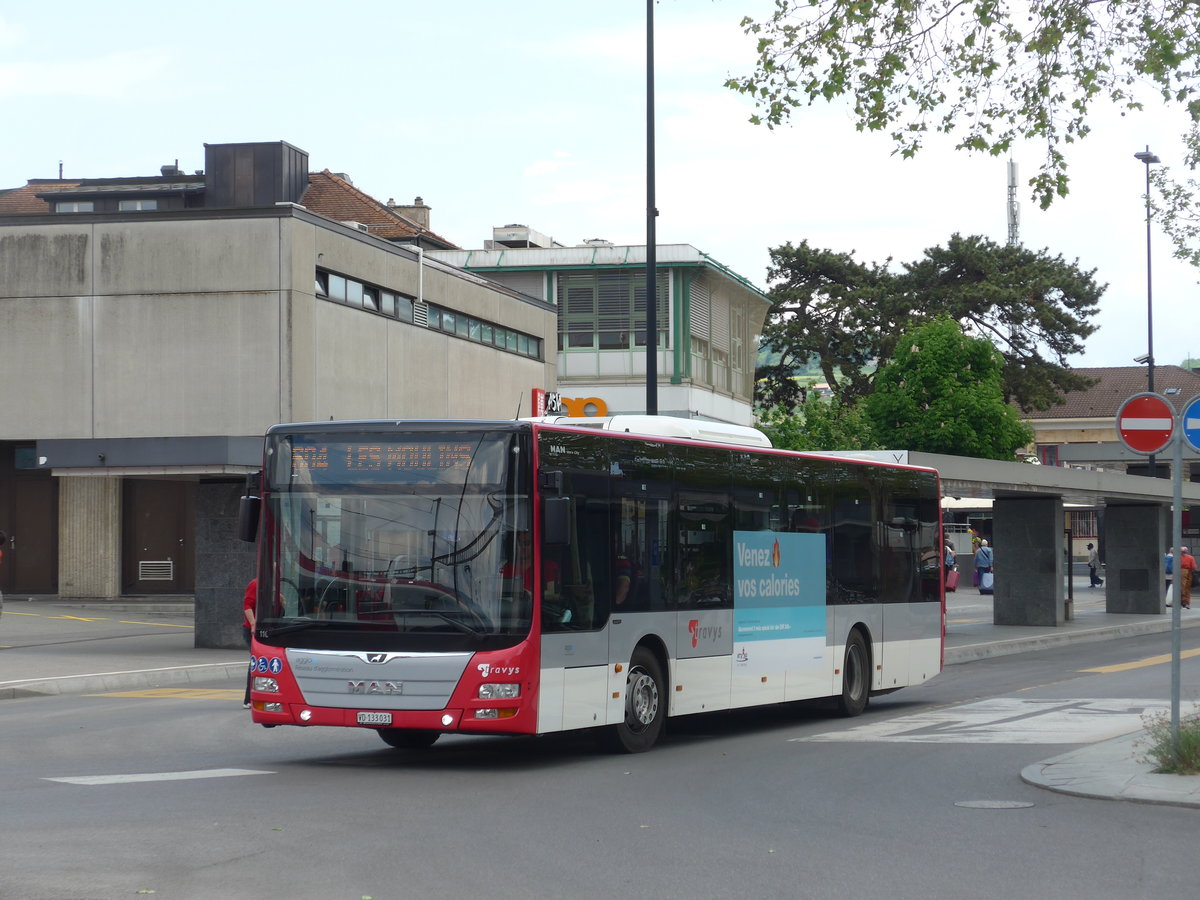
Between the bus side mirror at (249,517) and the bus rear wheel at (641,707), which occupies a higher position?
the bus side mirror at (249,517)

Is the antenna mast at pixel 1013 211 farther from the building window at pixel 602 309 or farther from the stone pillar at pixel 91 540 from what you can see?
the stone pillar at pixel 91 540

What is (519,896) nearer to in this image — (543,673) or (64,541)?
(543,673)

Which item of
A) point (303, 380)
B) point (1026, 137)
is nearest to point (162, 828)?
point (1026, 137)

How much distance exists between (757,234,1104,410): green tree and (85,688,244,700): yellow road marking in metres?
50.9

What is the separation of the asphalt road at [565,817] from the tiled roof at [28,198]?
3911 cm

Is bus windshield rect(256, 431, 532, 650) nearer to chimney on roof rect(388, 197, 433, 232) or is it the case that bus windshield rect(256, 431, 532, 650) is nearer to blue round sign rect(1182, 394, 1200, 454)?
blue round sign rect(1182, 394, 1200, 454)

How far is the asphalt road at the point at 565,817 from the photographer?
799cm

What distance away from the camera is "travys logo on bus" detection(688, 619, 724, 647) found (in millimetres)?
14735

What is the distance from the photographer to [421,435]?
12570 mm

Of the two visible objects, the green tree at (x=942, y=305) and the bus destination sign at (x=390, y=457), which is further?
the green tree at (x=942, y=305)

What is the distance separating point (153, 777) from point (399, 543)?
8.11ft

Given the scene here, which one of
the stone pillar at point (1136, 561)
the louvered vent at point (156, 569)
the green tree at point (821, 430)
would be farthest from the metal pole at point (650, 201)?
the green tree at point (821, 430)

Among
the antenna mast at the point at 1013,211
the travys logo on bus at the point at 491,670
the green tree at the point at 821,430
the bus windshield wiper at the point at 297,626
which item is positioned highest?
the antenna mast at the point at 1013,211

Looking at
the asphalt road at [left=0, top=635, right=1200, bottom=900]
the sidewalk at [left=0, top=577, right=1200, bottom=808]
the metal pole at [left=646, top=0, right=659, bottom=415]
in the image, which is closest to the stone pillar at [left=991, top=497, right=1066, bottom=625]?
the sidewalk at [left=0, top=577, right=1200, bottom=808]
